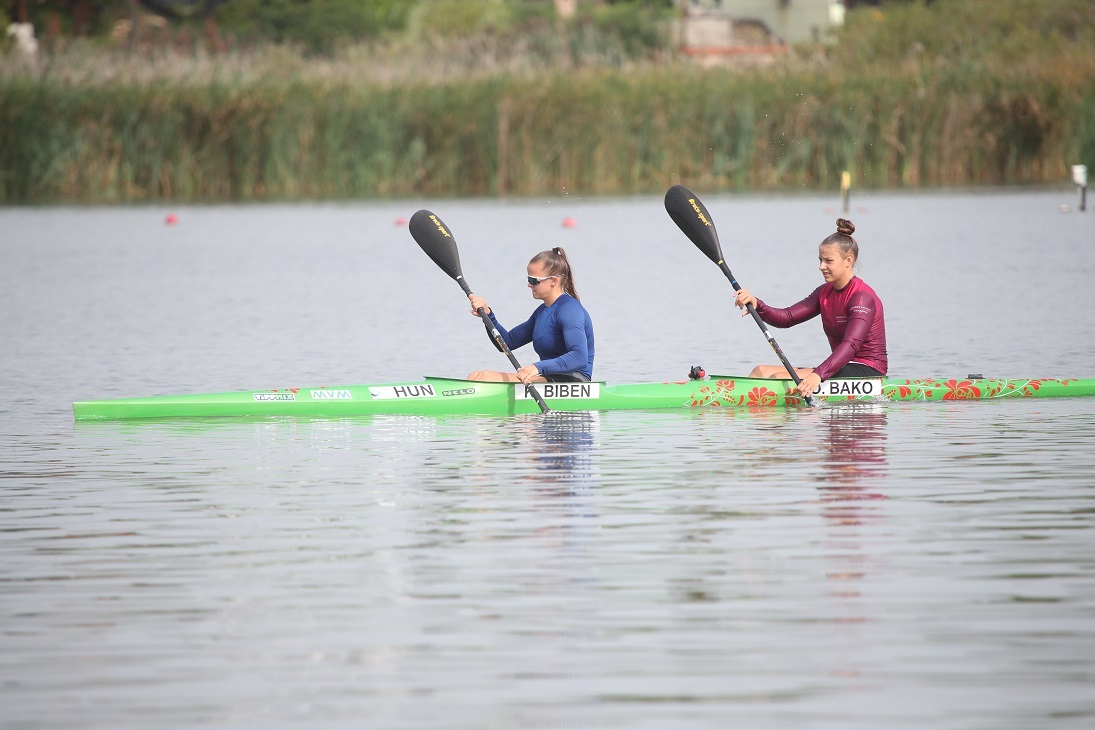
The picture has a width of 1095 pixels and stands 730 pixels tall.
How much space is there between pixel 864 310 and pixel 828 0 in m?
77.6

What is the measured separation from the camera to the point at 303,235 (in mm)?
31531

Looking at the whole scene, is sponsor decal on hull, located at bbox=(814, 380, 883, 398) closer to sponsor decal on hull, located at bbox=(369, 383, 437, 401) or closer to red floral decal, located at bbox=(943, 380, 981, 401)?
red floral decal, located at bbox=(943, 380, 981, 401)

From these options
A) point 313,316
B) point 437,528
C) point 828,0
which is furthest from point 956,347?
point 828,0

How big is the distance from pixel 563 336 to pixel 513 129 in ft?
83.4

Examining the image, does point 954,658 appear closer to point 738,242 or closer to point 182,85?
point 738,242

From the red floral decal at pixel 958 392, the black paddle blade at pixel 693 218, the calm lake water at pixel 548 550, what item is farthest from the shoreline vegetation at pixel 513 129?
the red floral decal at pixel 958 392

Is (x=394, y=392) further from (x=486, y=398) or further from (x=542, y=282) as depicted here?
(x=542, y=282)

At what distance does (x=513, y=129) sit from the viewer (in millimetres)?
37500

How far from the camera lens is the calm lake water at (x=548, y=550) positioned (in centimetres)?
597

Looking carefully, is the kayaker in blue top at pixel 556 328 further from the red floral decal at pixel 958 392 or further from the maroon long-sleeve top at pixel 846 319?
the red floral decal at pixel 958 392

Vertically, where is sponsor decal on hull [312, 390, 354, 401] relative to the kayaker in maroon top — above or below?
below

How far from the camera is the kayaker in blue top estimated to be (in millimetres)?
12273

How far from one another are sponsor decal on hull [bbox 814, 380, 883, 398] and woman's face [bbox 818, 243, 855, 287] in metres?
0.66

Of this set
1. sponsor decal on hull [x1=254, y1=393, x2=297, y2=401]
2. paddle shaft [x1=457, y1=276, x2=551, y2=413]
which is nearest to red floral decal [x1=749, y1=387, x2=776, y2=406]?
paddle shaft [x1=457, y1=276, x2=551, y2=413]
